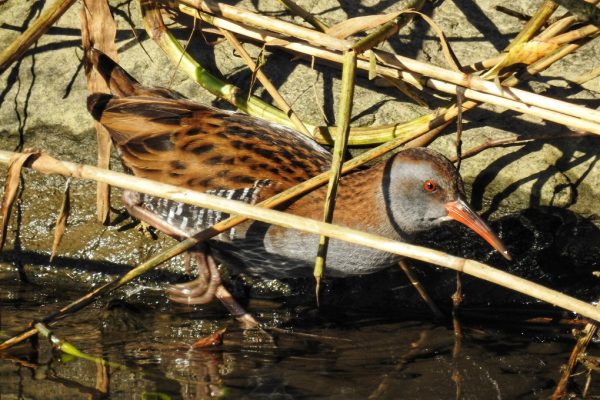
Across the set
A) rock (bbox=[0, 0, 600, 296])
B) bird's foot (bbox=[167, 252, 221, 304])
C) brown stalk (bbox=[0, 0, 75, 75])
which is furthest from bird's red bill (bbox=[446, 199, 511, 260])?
brown stalk (bbox=[0, 0, 75, 75])

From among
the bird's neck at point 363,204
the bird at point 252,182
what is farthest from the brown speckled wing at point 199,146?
the bird's neck at point 363,204

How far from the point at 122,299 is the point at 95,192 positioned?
61 cm

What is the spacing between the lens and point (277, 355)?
3.99m

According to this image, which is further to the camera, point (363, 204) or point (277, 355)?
point (363, 204)

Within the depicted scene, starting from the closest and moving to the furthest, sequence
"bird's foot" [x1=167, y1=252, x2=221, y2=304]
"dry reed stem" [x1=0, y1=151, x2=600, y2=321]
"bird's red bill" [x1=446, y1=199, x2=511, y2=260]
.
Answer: "dry reed stem" [x1=0, y1=151, x2=600, y2=321] < "bird's red bill" [x1=446, y1=199, x2=511, y2=260] < "bird's foot" [x1=167, y1=252, x2=221, y2=304]

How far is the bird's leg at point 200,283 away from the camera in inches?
170

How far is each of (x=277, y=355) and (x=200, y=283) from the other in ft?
2.08

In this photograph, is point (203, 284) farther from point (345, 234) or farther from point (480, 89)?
point (480, 89)

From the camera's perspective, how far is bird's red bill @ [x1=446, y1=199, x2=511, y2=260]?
4.03 metres

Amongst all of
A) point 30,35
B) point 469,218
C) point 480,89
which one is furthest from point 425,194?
point 30,35

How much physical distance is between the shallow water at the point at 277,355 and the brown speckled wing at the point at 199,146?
2.05 feet

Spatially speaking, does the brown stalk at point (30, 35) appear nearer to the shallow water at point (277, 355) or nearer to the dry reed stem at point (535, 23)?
the shallow water at point (277, 355)

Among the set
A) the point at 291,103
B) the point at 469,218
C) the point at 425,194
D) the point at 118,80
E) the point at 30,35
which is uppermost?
the point at 30,35

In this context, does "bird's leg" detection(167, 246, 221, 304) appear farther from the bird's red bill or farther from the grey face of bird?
the bird's red bill
